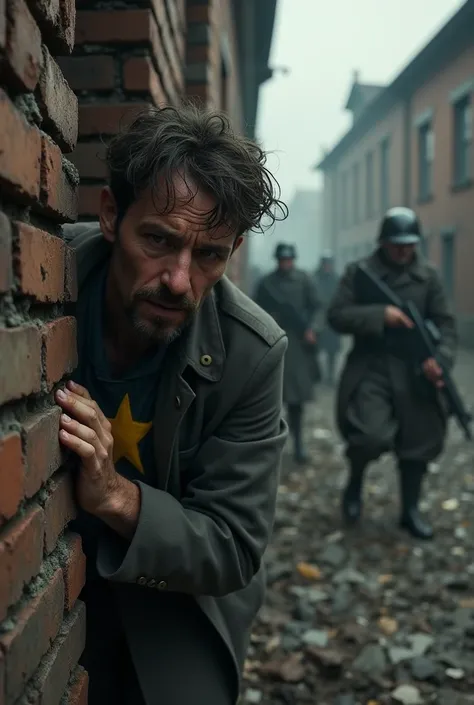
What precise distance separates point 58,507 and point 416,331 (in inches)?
147

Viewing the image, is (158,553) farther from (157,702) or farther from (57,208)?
(57,208)

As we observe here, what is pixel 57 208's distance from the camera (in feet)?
4.09

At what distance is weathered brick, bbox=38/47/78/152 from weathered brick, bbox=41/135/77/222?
35mm

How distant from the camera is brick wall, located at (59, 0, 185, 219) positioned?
2451mm

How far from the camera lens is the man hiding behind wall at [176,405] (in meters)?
1.59

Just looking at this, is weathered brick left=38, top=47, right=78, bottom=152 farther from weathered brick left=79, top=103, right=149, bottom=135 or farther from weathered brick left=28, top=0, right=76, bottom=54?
weathered brick left=79, top=103, right=149, bottom=135

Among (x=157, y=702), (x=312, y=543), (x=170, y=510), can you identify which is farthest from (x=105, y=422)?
(x=312, y=543)

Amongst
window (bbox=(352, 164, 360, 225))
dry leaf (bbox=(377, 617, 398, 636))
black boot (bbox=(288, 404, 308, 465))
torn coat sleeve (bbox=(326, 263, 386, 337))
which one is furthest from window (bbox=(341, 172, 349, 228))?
dry leaf (bbox=(377, 617, 398, 636))

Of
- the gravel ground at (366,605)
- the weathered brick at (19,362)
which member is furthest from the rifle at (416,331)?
the weathered brick at (19,362)

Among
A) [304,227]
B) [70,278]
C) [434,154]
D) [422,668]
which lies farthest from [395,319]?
[304,227]

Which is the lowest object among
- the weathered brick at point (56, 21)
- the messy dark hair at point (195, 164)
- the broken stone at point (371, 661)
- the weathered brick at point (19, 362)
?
the broken stone at point (371, 661)

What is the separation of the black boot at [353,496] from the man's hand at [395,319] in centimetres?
93

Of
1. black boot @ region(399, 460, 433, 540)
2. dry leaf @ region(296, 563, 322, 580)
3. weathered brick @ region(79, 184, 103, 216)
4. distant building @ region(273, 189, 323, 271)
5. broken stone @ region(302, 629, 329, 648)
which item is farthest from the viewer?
distant building @ region(273, 189, 323, 271)

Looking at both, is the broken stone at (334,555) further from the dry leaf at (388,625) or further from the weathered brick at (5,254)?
the weathered brick at (5,254)
